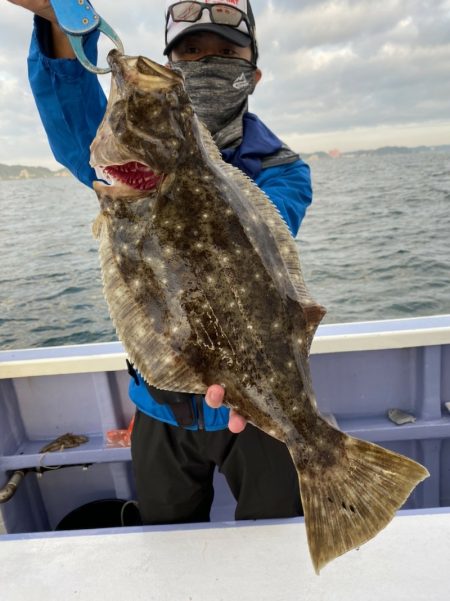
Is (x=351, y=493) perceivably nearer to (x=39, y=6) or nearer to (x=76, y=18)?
(x=76, y=18)

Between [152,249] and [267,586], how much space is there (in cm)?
166

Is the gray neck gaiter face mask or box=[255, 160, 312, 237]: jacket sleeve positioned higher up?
the gray neck gaiter face mask

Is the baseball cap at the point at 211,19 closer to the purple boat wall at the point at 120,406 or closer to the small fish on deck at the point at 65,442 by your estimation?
the purple boat wall at the point at 120,406

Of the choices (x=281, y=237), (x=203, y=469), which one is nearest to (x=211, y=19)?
(x=281, y=237)

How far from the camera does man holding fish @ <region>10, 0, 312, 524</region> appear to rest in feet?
8.20

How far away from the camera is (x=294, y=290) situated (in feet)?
6.13

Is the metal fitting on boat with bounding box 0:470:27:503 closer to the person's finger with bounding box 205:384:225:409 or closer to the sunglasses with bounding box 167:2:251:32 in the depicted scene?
the person's finger with bounding box 205:384:225:409

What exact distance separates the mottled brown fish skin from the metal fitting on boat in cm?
264

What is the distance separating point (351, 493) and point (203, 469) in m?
1.12

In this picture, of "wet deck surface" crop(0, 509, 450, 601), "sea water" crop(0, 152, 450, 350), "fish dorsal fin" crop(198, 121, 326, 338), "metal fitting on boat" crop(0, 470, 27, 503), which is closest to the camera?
"fish dorsal fin" crop(198, 121, 326, 338)

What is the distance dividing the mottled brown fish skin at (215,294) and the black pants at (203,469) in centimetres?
77

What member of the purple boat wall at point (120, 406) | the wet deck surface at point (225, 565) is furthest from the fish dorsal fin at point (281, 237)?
the purple boat wall at point (120, 406)

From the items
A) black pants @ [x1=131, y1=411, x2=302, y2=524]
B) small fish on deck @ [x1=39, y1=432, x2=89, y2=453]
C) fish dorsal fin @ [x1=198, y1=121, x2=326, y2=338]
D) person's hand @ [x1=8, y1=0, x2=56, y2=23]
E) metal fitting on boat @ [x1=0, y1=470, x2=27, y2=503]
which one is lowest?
metal fitting on boat @ [x1=0, y1=470, x2=27, y2=503]

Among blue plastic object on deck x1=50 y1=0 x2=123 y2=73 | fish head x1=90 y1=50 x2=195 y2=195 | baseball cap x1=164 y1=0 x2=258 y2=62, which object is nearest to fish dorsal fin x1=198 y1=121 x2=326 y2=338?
fish head x1=90 y1=50 x2=195 y2=195
